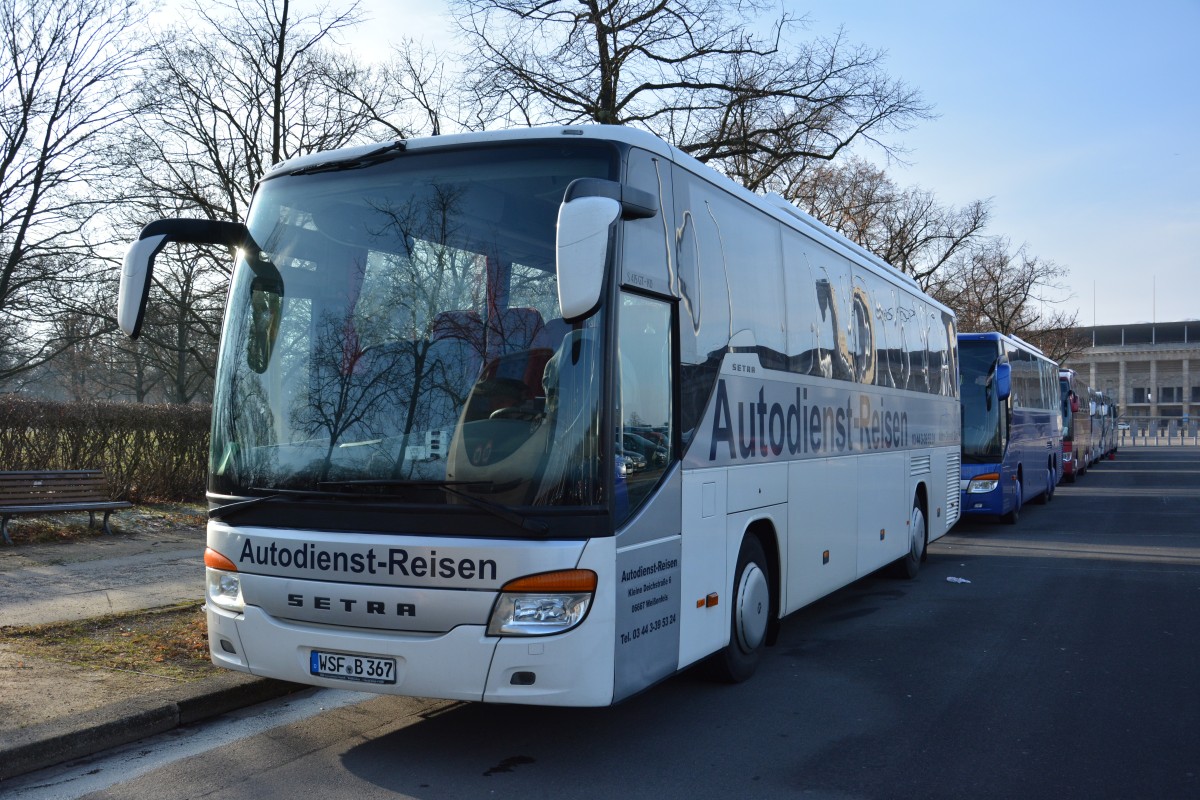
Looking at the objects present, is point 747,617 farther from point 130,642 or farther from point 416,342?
point 130,642

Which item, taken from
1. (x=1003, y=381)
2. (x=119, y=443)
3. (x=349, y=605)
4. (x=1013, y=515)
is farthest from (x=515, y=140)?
(x=1013, y=515)

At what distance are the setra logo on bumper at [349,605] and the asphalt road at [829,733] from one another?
838mm

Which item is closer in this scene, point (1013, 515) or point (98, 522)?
point (98, 522)

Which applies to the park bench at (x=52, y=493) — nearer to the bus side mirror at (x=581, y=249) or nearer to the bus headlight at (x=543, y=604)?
the bus headlight at (x=543, y=604)

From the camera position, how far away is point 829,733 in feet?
20.3

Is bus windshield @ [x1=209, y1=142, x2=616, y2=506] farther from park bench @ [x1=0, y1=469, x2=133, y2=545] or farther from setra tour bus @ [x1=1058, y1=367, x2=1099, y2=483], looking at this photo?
setra tour bus @ [x1=1058, y1=367, x2=1099, y2=483]

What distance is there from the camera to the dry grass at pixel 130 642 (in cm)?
709

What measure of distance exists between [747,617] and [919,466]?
606 cm

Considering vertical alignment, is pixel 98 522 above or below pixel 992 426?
below

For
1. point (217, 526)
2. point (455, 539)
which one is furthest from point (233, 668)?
point (455, 539)

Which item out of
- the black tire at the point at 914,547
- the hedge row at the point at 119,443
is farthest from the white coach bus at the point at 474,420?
the hedge row at the point at 119,443

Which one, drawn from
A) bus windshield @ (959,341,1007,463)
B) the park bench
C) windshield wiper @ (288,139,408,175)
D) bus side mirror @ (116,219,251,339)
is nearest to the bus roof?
windshield wiper @ (288,139,408,175)

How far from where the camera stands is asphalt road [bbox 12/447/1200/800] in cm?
526

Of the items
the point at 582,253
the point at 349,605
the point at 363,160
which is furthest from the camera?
the point at 363,160
